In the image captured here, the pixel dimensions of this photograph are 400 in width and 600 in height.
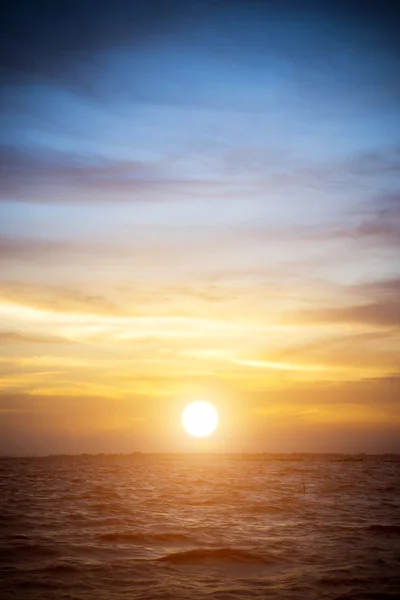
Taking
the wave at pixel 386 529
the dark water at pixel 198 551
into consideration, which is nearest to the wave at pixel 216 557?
the dark water at pixel 198 551

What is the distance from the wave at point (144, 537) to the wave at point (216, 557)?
3341mm

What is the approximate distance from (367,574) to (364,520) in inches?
725

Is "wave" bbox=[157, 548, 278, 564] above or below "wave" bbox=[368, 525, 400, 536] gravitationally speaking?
above

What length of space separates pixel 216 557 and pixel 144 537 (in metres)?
7.13

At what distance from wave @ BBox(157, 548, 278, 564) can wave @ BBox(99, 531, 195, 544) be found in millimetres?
3341

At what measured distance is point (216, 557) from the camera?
86.7 feet

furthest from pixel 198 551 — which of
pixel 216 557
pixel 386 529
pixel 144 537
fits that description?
pixel 386 529

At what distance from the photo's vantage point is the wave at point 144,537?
101 ft

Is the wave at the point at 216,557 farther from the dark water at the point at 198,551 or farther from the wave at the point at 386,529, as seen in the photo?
the wave at the point at 386,529

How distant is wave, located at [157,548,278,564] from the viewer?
25484mm

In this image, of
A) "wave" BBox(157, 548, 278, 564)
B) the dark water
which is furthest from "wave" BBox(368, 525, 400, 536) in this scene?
"wave" BBox(157, 548, 278, 564)

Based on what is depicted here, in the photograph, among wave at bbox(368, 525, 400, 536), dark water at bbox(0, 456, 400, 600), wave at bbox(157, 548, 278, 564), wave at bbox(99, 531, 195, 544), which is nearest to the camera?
dark water at bbox(0, 456, 400, 600)

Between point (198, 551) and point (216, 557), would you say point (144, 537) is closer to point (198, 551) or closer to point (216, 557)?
point (198, 551)

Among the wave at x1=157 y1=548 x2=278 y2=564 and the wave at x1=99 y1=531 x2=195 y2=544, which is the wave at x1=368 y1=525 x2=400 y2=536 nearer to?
the wave at x1=157 y1=548 x2=278 y2=564
